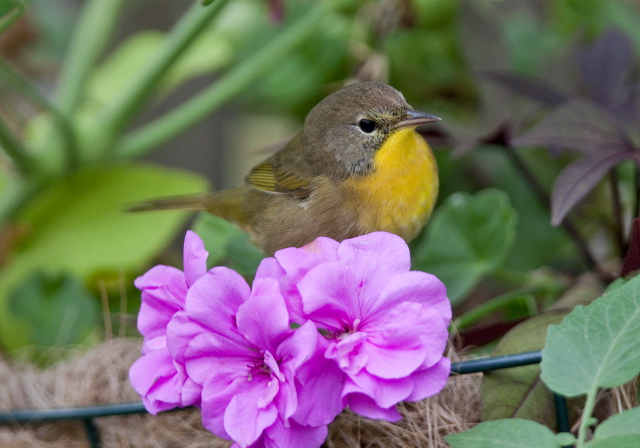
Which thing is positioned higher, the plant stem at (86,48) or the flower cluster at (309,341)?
the plant stem at (86,48)

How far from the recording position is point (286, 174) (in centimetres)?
97

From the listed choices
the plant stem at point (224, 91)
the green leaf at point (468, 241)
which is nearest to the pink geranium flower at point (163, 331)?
the green leaf at point (468, 241)

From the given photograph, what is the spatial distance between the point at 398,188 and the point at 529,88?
0.32 metres

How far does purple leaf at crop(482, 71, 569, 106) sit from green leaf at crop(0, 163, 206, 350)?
540 millimetres

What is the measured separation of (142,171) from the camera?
133 cm

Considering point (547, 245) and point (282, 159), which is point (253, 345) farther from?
point (547, 245)

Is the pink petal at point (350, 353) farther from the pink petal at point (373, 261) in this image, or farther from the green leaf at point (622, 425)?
the green leaf at point (622, 425)

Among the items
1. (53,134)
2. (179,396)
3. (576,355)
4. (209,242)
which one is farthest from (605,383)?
(53,134)

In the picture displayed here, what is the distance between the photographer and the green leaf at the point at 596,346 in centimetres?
54

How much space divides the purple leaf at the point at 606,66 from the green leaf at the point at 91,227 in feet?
2.15

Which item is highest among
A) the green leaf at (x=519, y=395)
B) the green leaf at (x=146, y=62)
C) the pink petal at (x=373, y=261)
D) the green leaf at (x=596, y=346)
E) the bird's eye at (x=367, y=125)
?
the green leaf at (x=146, y=62)

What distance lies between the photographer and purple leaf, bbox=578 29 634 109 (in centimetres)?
105

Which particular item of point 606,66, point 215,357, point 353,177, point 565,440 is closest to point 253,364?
point 215,357

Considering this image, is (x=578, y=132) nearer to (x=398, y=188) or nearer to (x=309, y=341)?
(x=398, y=188)
